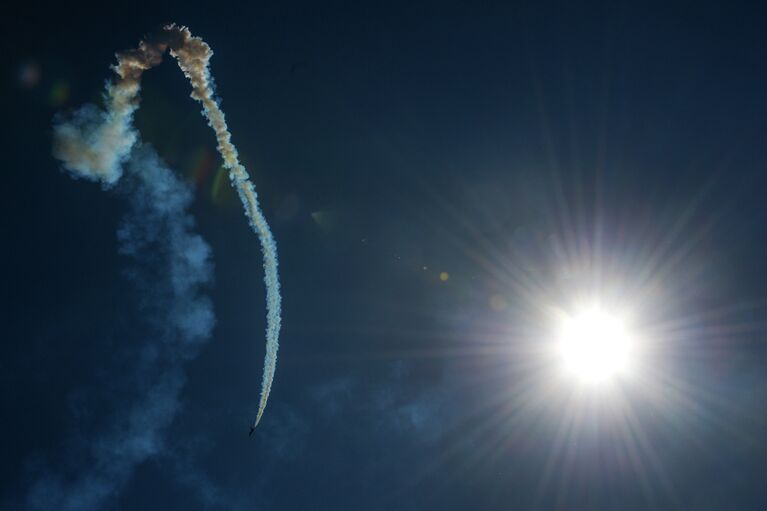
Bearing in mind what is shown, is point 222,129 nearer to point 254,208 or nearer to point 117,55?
point 254,208

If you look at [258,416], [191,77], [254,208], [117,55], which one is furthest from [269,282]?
[117,55]

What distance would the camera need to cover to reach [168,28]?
51250 mm

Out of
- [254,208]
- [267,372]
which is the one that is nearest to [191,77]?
[254,208]

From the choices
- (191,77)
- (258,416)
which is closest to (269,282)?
(258,416)

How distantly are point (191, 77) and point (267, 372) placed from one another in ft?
115

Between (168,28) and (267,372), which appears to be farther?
(267,372)

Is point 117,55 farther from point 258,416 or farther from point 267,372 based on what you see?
point 258,416

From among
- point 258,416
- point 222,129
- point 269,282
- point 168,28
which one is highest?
point 168,28

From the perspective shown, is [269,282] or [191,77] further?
[269,282]

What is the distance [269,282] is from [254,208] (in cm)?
904

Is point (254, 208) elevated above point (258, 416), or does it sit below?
above

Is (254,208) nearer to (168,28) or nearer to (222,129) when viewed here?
(222,129)

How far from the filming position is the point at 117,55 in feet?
168

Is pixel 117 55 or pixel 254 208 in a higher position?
pixel 117 55
